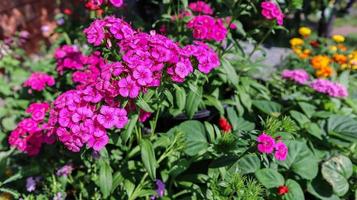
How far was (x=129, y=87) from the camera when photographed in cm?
175

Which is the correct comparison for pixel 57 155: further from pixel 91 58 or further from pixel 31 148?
pixel 91 58

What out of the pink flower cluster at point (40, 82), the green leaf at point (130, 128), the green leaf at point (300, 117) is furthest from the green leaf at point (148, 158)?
the green leaf at point (300, 117)

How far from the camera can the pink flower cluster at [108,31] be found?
1946mm

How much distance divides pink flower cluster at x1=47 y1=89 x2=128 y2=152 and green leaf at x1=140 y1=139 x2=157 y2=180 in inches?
17.3

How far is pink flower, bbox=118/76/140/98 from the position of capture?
5.68ft

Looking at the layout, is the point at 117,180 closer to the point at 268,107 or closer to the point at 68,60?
the point at 68,60

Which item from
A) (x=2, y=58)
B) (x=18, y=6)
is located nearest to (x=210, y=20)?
(x=2, y=58)

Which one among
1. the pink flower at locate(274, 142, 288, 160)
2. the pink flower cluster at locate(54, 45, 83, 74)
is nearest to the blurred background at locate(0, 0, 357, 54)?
the pink flower cluster at locate(54, 45, 83, 74)

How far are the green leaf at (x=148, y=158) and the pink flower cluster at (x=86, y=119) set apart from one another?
439mm

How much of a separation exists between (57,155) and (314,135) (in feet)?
6.15

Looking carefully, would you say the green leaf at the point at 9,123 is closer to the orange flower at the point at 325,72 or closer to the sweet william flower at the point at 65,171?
the sweet william flower at the point at 65,171

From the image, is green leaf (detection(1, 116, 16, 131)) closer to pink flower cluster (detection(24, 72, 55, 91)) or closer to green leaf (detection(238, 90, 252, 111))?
pink flower cluster (detection(24, 72, 55, 91))

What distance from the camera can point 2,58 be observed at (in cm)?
418

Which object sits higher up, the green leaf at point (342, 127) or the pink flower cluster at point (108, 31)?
the pink flower cluster at point (108, 31)
